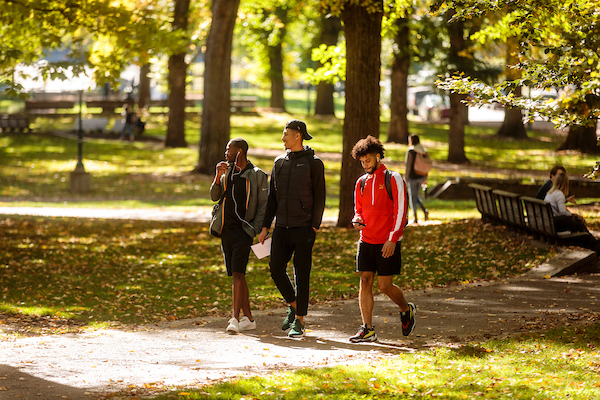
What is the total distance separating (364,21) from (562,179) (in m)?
4.65

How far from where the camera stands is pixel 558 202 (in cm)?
A: 1104

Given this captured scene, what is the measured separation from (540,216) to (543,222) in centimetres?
10

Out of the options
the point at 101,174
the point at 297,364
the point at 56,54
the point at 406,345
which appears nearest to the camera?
the point at 297,364

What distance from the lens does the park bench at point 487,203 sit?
13.2 m

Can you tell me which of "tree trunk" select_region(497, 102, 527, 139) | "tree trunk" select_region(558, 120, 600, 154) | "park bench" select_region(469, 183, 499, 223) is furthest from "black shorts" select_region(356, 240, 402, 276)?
"tree trunk" select_region(497, 102, 527, 139)

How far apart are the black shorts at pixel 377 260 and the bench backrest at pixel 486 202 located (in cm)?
656

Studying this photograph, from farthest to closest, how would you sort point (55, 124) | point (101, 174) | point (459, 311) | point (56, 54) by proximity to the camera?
point (56, 54), point (55, 124), point (101, 174), point (459, 311)

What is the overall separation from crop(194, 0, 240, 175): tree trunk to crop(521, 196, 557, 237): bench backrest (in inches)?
532

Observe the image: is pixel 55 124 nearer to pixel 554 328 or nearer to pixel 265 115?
pixel 265 115

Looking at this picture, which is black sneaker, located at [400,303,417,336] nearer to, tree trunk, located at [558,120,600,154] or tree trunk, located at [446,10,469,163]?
tree trunk, located at [446,10,469,163]

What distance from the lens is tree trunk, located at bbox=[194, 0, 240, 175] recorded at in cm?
2278

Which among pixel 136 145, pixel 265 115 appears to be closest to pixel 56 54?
pixel 265 115

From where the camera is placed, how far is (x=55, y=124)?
38.4m

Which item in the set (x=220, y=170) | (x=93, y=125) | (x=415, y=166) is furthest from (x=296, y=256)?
(x=93, y=125)
